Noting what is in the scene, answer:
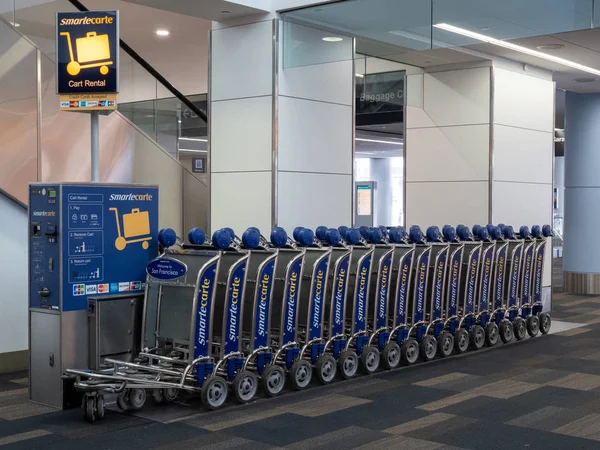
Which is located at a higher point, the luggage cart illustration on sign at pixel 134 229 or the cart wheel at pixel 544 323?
the luggage cart illustration on sign at pixel 134 229

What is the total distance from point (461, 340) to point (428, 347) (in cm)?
56

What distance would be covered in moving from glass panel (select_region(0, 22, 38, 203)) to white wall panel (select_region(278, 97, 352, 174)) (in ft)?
8.12

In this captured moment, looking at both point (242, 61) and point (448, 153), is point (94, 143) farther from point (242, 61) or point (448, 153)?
point (448, 153)

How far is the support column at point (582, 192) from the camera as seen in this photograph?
1371 centimetres

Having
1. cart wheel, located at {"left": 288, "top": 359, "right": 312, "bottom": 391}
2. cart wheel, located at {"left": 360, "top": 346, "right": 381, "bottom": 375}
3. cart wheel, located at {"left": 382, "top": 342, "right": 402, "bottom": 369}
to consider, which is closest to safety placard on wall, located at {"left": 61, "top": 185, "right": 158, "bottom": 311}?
cart wheel, located at {"left": 288, "top": 359, "right": 312, "bottom": 391}

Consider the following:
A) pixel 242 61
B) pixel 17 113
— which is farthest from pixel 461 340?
pixel 17 113

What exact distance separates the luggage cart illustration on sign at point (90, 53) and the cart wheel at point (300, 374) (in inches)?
105

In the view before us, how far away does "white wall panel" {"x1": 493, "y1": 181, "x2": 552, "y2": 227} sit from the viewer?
10.6 meters

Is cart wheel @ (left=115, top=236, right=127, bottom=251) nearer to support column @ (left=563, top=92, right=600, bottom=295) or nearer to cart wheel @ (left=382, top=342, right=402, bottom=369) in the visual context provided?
cart wheel @ (left=382, top=342, right=402, bottom=369)

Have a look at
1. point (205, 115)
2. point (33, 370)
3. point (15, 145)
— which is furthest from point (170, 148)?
point (33, 370)

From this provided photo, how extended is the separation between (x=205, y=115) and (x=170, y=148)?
58cm

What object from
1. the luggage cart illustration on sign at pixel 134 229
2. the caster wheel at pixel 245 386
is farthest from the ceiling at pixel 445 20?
the caster wheel at pixel 245 386

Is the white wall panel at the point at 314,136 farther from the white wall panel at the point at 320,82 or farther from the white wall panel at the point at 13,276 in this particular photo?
the white wall panel at the point at 13,276

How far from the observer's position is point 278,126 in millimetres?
8461
